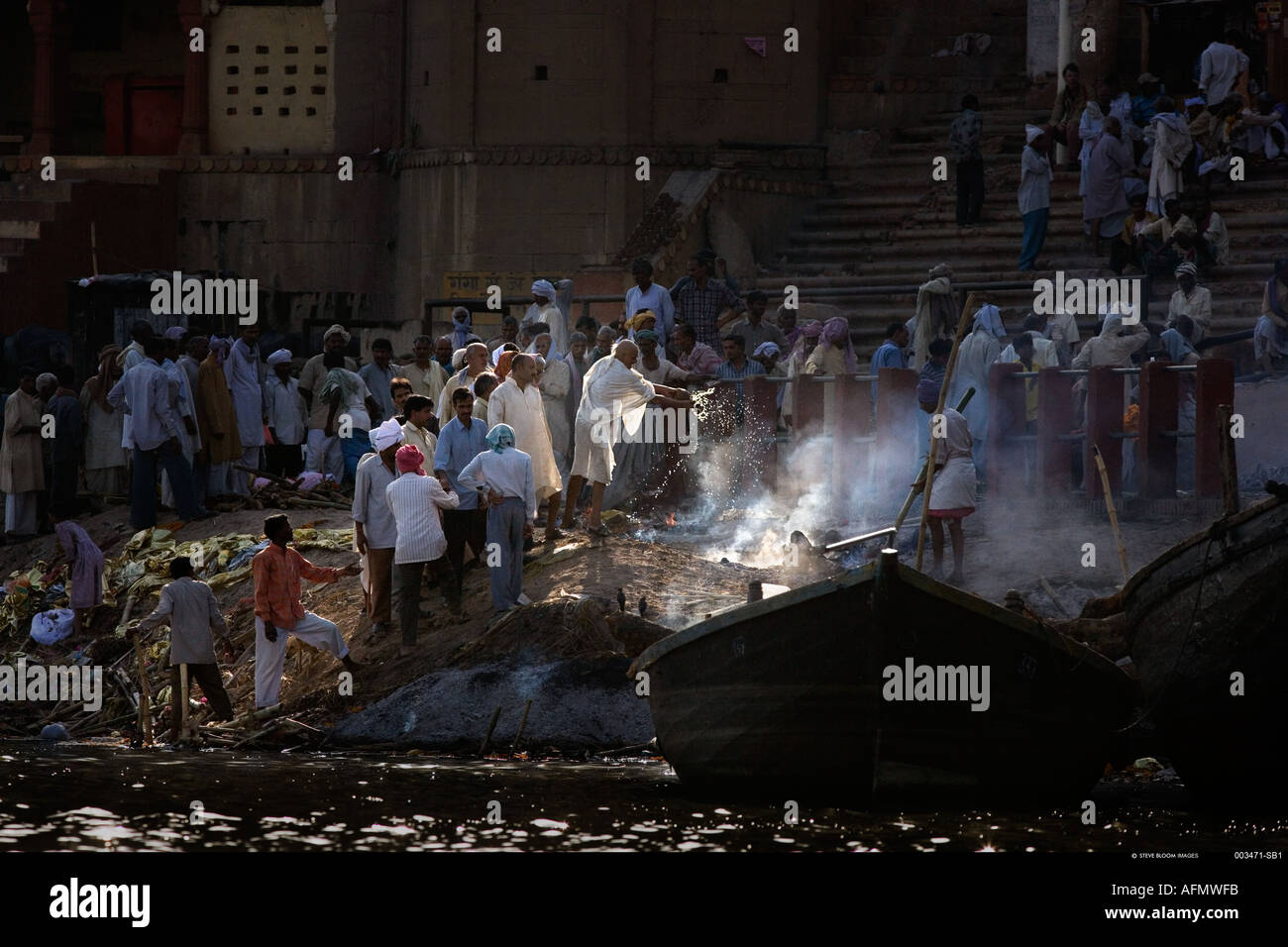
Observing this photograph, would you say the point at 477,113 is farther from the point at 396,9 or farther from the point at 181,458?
the point at 181,458

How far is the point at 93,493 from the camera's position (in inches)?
872

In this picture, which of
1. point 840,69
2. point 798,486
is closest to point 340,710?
point 798,486

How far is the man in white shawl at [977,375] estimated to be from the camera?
18.4 metres

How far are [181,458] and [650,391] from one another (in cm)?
479

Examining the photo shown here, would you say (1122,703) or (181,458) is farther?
(181,458)

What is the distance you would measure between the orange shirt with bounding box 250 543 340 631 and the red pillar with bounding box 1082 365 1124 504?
19.0 ft

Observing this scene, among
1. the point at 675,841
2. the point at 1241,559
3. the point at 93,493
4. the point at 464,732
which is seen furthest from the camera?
the point at 93,493

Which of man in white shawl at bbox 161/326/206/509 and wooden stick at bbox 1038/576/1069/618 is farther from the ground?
man in white shawl at bbox 161/326/206/509

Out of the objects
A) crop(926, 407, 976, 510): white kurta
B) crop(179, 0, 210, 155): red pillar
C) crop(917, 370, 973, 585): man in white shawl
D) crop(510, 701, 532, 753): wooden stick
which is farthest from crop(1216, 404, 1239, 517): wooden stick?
crop(179, 0, 210, 155): red pillar

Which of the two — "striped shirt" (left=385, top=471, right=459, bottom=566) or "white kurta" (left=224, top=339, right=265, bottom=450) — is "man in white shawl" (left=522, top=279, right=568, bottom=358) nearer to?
"white kurta" (left=224, top=339, right=265, bottom=450)

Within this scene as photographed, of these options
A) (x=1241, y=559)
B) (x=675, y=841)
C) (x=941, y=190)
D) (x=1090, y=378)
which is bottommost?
(x=675, y=841)

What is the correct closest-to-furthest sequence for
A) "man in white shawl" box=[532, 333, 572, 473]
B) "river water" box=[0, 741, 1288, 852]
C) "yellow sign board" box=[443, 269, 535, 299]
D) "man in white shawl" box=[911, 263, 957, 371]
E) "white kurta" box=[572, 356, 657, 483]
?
"river water" box=[0, 741, 1288, 852] → "white kurta" box=[572, 356, 657, 483] → "man in white shawl" box=[532, 333, 572, 473] → "man in white shawl" box=[911, 263, 957, 371] → "yellow sign board" box=[443, 269, 535, 299]

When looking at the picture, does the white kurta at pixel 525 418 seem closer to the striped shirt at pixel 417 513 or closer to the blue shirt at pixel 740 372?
the striped shirt at pixel 417 513

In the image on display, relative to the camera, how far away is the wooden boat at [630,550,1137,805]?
496 inches
